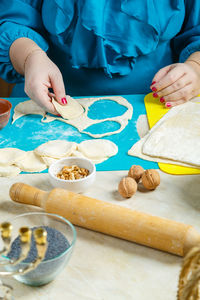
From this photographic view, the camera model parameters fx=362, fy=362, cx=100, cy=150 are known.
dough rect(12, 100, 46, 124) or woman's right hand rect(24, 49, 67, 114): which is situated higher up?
woman's right hand rect(24, 49, 67, 114)

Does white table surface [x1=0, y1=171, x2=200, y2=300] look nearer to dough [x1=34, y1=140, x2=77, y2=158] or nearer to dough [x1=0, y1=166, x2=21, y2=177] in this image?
dough [x1=0, y1=166, x2=21, y2=177]

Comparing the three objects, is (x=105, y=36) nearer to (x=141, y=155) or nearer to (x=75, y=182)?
(x=141, y=155)

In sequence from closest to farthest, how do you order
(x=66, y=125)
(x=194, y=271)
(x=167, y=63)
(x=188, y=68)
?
(x=194, y=271), (x=66, y=125), (x=188, y=68), (x=167, y=63)

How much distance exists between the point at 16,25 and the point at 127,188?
1090mm

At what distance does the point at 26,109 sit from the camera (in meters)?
1.56

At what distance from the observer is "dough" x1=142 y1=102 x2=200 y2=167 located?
3.97 feet

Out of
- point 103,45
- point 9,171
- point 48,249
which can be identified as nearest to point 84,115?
point 103,45

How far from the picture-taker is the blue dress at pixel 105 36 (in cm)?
156

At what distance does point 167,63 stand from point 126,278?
1.31m

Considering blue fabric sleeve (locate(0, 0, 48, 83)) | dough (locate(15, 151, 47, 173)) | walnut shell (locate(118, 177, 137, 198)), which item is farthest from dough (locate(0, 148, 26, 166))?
blue fabric sleeve (locate(0, 0, 48, 83))

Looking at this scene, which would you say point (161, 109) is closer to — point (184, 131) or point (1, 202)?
point (184, 131)


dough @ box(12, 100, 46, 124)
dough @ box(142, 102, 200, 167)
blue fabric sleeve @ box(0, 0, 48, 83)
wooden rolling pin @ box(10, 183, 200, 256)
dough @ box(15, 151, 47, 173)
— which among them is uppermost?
blue fabric sleeve @ box(0, 0, 48, 83)

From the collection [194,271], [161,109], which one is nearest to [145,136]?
[161,109]

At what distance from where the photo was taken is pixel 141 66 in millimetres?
1753
